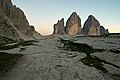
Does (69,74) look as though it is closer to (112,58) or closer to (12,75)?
(12,75)

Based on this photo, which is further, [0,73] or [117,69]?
[117,69]

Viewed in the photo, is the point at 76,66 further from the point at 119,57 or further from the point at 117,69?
the point at 119,57

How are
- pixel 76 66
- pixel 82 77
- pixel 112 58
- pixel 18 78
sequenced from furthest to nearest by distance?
pixel 112 58, pixel 76 66, pixel 82 77, pixel 18 78

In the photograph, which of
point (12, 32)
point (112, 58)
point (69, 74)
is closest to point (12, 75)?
point (69, 74)

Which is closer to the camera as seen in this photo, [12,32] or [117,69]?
[117,69]

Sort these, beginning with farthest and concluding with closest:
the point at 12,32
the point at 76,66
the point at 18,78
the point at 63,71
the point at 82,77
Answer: the point at 12,32 → the point at 76,66 → the point at 63,71 → the point at 82,77 → the point at 18,78

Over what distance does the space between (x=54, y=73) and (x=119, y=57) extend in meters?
22.2

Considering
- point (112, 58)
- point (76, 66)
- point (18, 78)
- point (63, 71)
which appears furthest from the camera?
point (112, 58)

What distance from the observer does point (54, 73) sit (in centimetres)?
3180

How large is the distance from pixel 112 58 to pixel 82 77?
19081 millimetres

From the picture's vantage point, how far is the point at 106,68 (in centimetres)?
A: 3831

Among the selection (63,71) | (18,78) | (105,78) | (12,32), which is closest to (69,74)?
(63,71)

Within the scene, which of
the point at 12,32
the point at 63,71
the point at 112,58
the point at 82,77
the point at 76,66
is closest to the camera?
the point at 82,77

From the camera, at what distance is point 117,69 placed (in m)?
38.0
